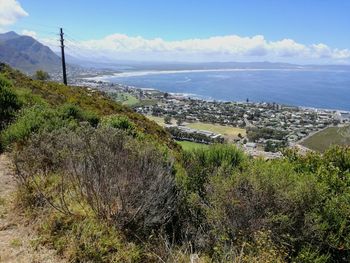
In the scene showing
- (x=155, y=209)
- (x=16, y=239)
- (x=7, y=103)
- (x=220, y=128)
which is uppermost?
(x=7, y=103)

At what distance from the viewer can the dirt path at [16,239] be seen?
3.91 meters

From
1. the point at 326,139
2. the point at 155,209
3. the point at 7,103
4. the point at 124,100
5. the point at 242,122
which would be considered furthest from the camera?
the point at 124,100

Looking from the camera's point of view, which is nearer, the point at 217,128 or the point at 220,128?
the point at 217,128

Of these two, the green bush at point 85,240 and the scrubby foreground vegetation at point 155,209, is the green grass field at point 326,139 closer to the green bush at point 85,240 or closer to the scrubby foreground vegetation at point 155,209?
the scrubby foreground vegetation at point 155,209

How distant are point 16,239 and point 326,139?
46148 millimetres

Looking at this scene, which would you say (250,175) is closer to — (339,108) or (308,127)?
(308,127)

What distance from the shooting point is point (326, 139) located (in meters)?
45.1

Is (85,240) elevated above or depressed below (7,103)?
below

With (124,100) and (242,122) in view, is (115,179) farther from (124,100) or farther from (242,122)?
(124,100)

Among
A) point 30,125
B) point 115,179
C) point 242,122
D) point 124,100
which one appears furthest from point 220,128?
point 115,179

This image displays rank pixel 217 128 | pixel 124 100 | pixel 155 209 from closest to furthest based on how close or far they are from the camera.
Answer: pixel 155 209 < pixel 217 128 < pixel 124 100

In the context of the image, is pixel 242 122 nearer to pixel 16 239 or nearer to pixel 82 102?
pixel 82 102

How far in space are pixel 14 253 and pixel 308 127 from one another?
5780 cm

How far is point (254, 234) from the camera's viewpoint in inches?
180
